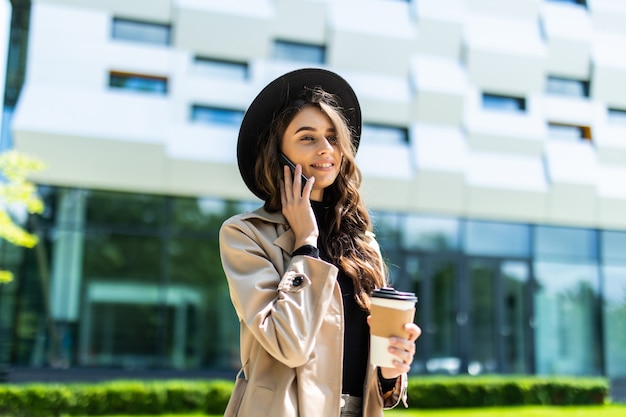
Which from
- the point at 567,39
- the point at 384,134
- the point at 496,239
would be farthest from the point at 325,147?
the point at 567,39

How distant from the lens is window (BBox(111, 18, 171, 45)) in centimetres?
1362

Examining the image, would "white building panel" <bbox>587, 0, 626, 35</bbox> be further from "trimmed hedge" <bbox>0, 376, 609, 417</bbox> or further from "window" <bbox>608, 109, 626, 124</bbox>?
"trimmed hedge" <bbox>0, 376, 609, 417</bbox>

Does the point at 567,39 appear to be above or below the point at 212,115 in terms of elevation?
above

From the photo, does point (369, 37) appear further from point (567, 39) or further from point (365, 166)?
point (567, 39)

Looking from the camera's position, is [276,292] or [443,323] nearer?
[276,292]

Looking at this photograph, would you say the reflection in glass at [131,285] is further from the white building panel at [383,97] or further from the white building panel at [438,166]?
the white building panel at [438,166]

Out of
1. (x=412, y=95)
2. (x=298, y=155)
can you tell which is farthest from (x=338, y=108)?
(x=412, y=95)

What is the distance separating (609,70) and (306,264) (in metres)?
16.1

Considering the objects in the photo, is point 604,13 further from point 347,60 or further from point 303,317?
point 303,317

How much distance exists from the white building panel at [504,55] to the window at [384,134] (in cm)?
210

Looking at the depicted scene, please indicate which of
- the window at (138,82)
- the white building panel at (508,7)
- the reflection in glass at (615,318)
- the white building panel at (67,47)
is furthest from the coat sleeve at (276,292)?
the reflection in glass at (615,318)

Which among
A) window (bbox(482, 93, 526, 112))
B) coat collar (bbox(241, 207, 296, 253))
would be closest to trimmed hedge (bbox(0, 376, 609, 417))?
window (bbox(482, 93, 526, 112))

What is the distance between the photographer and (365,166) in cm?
1441

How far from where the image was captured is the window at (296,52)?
1449 cm
